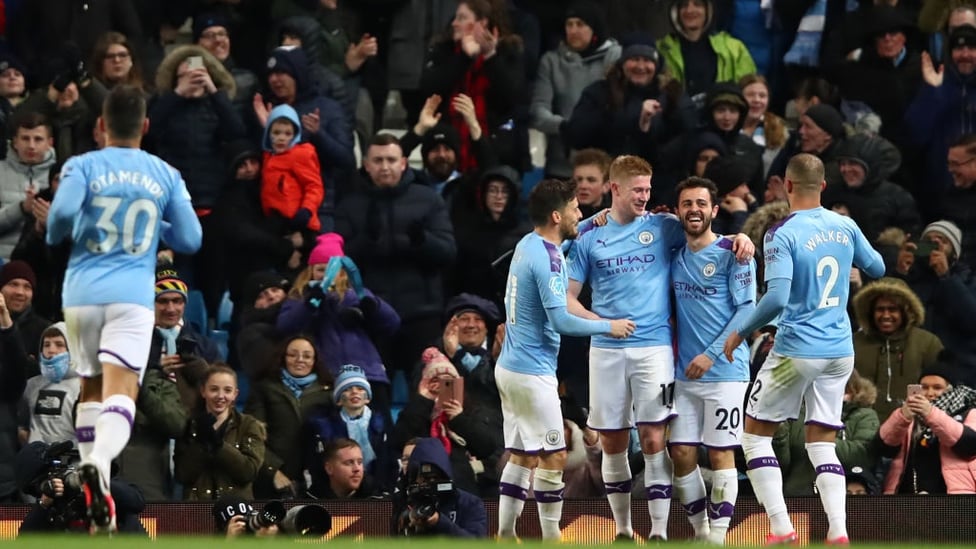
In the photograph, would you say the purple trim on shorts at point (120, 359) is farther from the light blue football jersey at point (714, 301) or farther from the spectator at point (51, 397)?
the spectator at point (51, 397)

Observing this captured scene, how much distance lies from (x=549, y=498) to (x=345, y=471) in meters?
2.23

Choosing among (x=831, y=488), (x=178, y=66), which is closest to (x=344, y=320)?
(x=178, y=66)

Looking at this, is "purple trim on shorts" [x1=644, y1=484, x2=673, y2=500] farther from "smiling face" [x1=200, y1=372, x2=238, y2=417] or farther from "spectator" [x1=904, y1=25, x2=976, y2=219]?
"spectator" [x1=904, y1=25, x2=976, y2=219]

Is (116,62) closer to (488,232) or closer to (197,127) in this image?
(197,127)

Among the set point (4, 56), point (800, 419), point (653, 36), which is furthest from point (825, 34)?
point (4, 56)

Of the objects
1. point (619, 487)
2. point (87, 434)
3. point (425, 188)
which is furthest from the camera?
point (425, 188)

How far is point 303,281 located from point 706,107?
4.17 metres

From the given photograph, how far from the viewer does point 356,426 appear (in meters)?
16.4

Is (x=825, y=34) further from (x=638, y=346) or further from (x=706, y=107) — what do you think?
(x=638, y=346)

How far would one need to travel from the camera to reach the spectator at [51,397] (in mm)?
16297

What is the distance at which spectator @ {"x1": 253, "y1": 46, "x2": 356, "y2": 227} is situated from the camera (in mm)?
19094

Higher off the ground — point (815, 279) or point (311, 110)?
point (311, 110)

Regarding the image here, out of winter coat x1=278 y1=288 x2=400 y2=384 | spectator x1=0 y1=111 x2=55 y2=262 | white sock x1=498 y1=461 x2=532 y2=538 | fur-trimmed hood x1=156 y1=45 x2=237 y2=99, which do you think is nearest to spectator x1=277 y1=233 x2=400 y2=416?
winter coat x1=278 y1=288 x2=400 y2=384

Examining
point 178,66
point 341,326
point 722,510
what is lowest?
point 722,510
